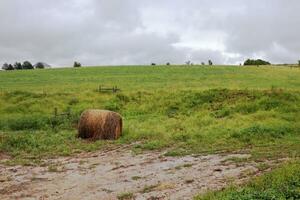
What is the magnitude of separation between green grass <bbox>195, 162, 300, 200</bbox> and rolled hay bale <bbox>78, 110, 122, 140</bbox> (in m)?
11.2

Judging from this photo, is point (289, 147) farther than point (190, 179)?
Yes

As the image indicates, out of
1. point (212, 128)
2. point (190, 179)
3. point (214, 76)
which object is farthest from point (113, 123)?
point (214, 76)

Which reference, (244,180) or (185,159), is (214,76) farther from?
(244,180)

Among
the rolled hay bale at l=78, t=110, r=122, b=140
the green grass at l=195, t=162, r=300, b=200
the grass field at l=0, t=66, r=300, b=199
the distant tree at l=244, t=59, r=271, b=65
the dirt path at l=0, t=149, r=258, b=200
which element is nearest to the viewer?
the green grass at l=195, t=162, r=300, b=200

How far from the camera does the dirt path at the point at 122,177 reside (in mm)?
13242

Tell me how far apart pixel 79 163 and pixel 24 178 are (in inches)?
99.4

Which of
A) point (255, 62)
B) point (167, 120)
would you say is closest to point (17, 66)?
point (255, 62)

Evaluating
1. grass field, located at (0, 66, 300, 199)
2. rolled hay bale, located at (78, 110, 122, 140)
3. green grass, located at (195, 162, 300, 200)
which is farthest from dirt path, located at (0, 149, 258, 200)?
rolled hay bale, located at (78, 110, 122, 140)

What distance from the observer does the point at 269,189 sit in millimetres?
11297

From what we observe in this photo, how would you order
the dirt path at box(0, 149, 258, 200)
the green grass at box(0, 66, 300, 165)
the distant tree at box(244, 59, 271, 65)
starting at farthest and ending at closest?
the distant tree at box(244, 59, 271, 65), the green grass at box(0, 66, 300, 165), the dirt path at box(0, 149, 258, 200)

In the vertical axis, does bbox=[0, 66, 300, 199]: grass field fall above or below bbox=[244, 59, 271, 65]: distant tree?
below

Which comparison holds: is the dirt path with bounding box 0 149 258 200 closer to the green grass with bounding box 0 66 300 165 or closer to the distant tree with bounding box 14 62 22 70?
the green grass with bounding box 0 66 300 165

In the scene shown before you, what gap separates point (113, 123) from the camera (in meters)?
23.1

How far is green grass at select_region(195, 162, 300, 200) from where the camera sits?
10.7m
